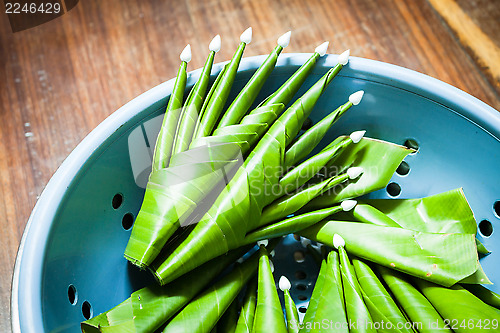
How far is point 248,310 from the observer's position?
0.41 meters

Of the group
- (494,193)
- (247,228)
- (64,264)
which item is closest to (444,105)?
(494,193)

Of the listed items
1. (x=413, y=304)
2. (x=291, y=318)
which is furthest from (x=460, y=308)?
(x=291, y=318)

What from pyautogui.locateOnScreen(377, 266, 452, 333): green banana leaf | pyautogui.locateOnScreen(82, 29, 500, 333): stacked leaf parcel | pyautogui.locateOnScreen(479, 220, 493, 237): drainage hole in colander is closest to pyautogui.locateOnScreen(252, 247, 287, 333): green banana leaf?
pyautogui.locateOnScreen(82, 29, 500, 333): stacked leaf parcel

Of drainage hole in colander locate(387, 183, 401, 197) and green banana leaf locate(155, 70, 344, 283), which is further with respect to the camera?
drainage hole in colander locate(387, 183, 401, 197)

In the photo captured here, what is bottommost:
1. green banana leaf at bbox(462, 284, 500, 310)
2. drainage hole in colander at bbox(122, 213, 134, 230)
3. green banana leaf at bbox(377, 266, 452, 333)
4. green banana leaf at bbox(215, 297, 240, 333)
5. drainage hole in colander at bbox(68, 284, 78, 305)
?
green banana leaf at bbox(462, 284, 500, 310)

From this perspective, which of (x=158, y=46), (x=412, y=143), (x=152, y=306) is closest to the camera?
(x=152, y=306)

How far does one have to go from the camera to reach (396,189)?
1.65ft

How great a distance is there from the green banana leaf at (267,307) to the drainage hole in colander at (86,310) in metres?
0.15

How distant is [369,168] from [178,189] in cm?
19

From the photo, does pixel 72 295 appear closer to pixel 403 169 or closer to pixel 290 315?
pixel 290 315

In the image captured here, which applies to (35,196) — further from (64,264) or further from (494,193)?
(494,193)

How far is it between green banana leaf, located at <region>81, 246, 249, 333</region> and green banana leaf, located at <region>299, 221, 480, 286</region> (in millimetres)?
136

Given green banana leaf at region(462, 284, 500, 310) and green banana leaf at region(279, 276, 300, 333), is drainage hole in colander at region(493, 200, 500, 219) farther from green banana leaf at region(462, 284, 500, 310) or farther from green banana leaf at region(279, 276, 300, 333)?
green banana leaf at region(279, 276, 300, 333)

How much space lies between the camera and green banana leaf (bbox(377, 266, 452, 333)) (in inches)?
14.8
